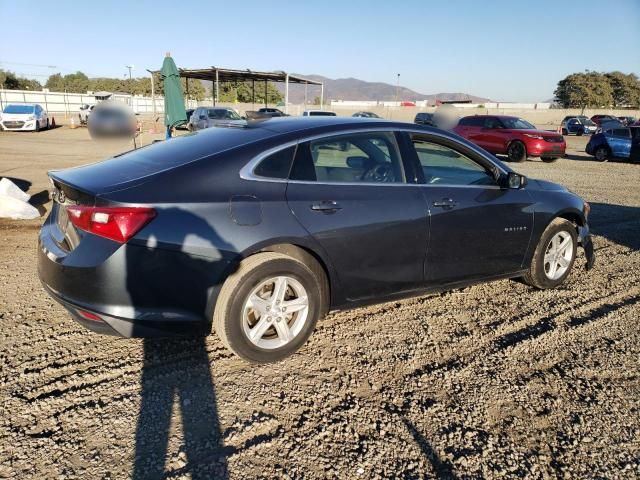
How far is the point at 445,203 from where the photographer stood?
3797 millimetres

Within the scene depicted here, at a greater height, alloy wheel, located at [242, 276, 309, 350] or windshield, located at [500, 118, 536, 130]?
windshield, located at [500, 118, 536, 130]

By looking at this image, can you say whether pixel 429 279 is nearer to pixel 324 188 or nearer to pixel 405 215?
pixel 405 215

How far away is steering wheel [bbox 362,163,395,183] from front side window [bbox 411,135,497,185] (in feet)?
1.05

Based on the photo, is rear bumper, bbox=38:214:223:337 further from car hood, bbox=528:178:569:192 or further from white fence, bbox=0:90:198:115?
white fence, bbox=0:90:198:115

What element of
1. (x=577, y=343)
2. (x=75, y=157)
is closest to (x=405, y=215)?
(x=577, y=343)

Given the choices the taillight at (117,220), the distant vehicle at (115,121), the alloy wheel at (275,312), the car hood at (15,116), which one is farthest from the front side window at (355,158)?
the car hood at (15,116)

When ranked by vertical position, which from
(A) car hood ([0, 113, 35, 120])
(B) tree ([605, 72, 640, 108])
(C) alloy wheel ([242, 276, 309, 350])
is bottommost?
(C) alloy wheel ([242, 276, 309, 350])

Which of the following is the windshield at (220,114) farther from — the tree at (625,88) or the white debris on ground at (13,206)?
the tree at (625,88)

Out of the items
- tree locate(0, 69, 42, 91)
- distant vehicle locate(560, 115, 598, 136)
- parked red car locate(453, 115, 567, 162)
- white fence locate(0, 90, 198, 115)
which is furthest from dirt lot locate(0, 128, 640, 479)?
tree locate(0, 69, 42, 91)

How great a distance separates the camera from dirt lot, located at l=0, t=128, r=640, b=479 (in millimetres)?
2357

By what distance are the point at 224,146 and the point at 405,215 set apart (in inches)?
54.7

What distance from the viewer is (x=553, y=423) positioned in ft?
8.89

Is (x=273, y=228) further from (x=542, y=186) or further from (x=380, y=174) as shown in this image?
(x=542, y=186)

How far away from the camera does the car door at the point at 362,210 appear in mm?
3266
